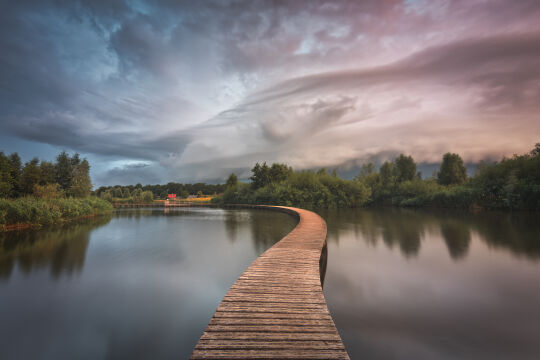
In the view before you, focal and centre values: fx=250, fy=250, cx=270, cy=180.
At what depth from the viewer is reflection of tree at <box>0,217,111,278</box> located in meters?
6.27

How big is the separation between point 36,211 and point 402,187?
34209 millimetres

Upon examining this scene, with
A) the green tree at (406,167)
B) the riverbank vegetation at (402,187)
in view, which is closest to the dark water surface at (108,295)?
the riverbank vegetation at (402,187)

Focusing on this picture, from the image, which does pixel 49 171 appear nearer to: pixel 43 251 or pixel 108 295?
pixel 43 251

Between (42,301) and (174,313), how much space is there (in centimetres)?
253

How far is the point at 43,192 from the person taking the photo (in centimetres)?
1423

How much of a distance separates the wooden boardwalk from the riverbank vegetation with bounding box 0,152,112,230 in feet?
42.0

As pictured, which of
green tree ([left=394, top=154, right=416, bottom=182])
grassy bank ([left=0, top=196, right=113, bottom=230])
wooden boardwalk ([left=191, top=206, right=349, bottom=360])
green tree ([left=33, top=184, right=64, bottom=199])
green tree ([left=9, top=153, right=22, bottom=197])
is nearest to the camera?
wooden boardwalk ([left=191, top=206, right=349, bottom=360])

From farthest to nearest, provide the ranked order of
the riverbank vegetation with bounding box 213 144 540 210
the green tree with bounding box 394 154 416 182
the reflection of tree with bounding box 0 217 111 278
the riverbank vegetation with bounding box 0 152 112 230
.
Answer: the green tree with bounding box 394 154 416 182
the riverbank vegetation with bounding box 213 144 540 210
the riverbank vegetation with bounding box 0 152 112 230
the reflection of tree with bounding box 0 217 111 278

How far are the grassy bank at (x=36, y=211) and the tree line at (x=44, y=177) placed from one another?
1.02 m

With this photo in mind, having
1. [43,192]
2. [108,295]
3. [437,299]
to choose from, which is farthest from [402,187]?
[43,192]

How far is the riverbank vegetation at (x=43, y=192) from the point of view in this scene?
11.3 metres

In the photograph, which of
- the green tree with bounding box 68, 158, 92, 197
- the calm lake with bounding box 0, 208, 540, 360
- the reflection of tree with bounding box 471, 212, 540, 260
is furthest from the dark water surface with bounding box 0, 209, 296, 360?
the green tree with bounding box 68, 158, 92, 197

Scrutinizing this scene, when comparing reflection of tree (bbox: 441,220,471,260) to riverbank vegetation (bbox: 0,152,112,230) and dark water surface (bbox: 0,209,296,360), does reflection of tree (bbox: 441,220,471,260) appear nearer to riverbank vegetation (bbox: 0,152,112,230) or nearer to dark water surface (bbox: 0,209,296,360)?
dark water surface (bbox: 0,209,296,360)

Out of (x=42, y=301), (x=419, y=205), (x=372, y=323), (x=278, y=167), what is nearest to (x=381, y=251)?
(x=372, y=323)
